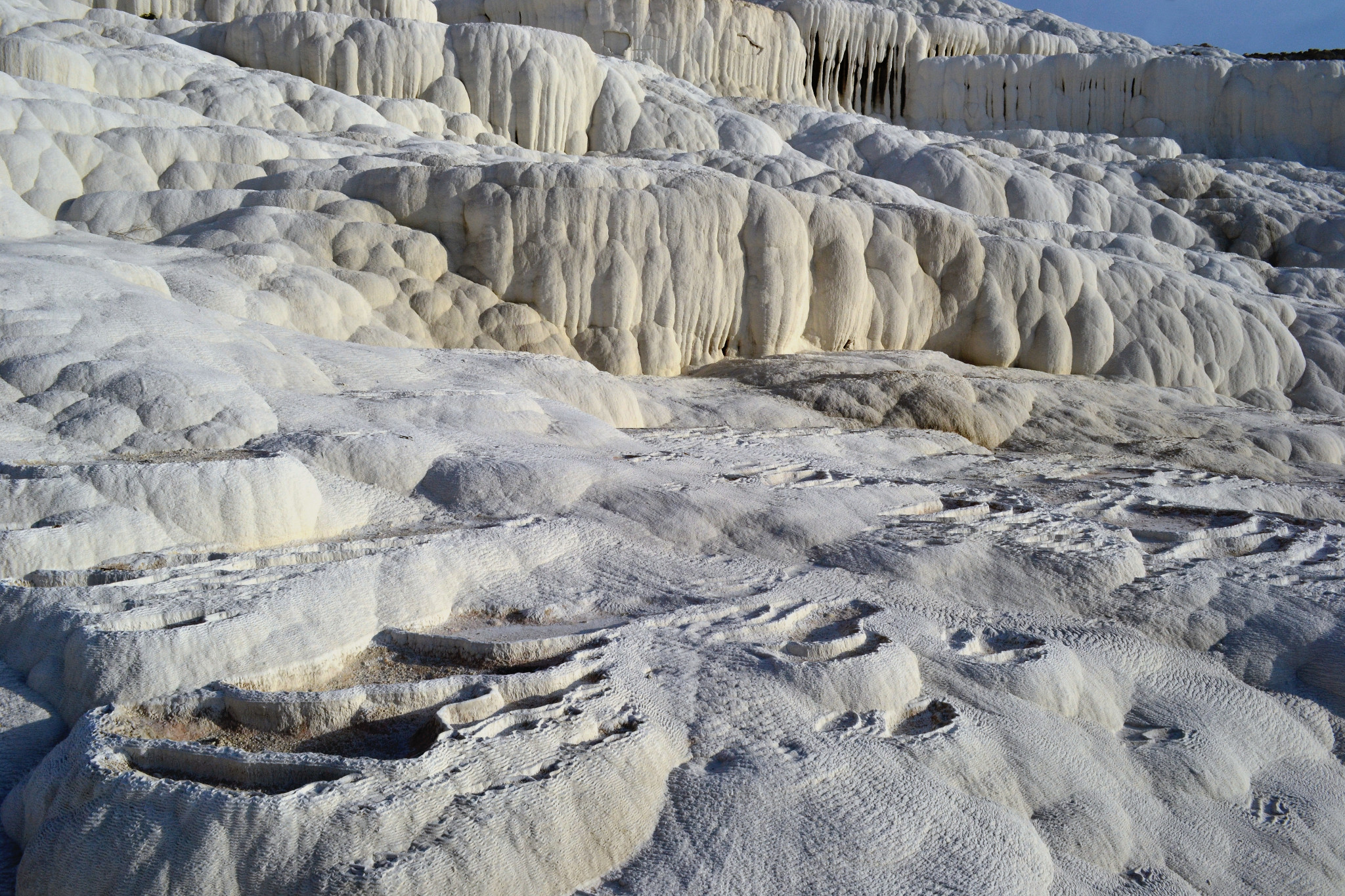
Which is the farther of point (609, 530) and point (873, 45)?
point (873, 45)

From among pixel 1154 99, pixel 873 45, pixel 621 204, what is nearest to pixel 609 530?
pixel 621 204

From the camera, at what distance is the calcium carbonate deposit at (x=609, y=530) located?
2.33 m

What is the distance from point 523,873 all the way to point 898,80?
2089 cm

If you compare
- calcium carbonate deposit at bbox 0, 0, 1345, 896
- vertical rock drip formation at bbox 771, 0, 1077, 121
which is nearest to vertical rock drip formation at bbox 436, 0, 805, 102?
vertical rock drip formation at bbox 771, 0, 1077, 121

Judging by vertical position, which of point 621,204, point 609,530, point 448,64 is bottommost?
point 609,530

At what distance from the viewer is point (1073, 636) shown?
3.54 metres

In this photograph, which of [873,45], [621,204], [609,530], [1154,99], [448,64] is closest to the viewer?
[609,530]

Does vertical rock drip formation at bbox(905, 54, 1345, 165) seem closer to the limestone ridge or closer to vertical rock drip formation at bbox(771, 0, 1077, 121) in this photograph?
vertical rock drip formation at bbox(771, 0, 1077, 121)

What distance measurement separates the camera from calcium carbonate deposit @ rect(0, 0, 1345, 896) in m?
2.33

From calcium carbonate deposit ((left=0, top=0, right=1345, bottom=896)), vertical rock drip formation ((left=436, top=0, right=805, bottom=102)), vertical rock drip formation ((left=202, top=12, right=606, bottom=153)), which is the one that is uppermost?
vertical rock drip formation ((left=436, top=0, right=805, bottom=102))

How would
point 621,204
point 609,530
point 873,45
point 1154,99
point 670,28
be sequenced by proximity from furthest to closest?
point 873,45
point 1154,99
point 670,28
point 621,204
point 609,530

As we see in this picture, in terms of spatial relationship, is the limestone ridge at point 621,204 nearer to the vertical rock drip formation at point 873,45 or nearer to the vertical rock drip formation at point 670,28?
the vertical rock drip formation at point 670,28

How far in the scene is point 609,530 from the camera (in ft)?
12.7

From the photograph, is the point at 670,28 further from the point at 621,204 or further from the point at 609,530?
the point at 609,530
